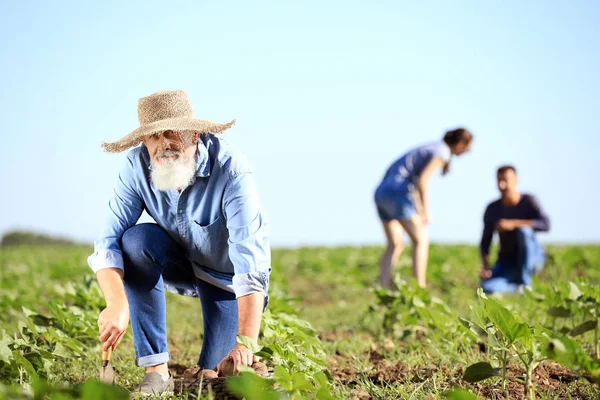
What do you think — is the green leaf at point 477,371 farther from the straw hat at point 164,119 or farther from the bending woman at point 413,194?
the bending woman at point 413,194

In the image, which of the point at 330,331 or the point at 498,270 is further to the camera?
the point at 498,270

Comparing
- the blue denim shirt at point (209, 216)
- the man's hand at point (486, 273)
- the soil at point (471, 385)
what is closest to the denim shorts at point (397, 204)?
the man's hand at point (486, 273)

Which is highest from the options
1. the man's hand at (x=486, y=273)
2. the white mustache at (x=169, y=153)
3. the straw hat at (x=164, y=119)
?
the straw hat at (x=164, y=119)

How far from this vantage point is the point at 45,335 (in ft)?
11.7

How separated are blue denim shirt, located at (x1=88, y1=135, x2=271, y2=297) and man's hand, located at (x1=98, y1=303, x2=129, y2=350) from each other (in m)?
0.20

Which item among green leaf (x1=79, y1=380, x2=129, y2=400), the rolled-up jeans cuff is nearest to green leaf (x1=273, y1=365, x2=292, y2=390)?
green leaf (x1=79, y1=380, x2=129, y2=400)

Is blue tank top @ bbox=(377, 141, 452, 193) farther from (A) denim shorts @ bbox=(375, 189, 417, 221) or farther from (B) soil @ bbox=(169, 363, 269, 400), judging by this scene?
(B) soil @ bbox=(169, 363, 269, 400)

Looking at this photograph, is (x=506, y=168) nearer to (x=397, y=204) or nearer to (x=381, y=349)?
(x=397, y=204)

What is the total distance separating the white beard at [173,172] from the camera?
117 inches

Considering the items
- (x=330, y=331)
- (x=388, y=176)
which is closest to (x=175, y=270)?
(x=330, y=331)

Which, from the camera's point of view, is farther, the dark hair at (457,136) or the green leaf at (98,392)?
the dark hair at (457,136)

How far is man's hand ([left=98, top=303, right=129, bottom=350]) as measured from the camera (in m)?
2.90

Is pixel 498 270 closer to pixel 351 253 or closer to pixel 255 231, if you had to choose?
pixel 255 231

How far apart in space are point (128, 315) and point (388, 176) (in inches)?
182
